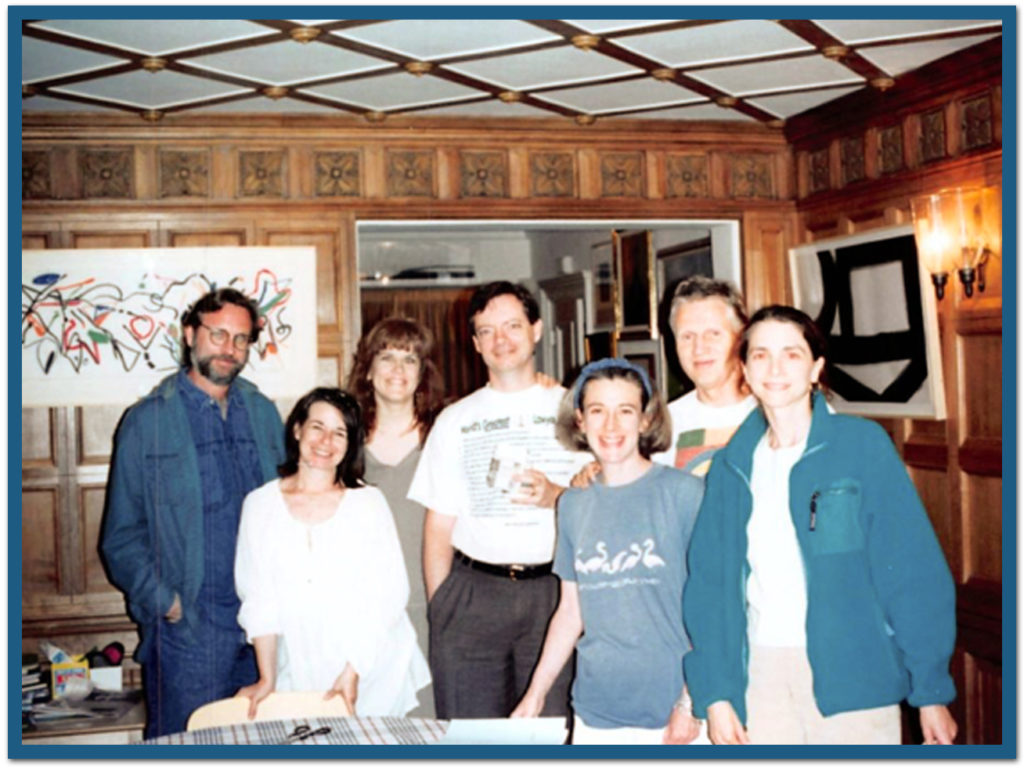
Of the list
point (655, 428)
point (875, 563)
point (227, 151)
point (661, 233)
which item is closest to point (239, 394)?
point (227, 151)

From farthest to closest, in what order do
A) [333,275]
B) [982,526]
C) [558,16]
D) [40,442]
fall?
[333,275]
[40,442]
[982,526]
[558,16]

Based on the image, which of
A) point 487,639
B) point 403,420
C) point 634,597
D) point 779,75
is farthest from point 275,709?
point 779,75

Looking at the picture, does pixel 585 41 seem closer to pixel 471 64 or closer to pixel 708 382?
pixel 471 64

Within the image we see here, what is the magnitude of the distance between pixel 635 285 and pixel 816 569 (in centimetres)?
145

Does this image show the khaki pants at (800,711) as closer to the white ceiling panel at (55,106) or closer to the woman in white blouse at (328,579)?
the woman in white blouse at (328,579)

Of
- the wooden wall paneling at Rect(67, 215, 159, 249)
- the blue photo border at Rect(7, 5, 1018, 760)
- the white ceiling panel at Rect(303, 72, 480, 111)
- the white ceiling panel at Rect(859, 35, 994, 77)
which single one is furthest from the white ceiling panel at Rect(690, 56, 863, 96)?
the wooden wall paneling at Rect(67, 215, 159, 249)

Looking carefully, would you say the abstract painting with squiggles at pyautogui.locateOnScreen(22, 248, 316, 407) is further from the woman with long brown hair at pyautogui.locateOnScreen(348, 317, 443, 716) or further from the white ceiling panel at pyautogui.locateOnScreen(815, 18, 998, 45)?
the white ceiling panel at pyautogui.locateOnScreen(815, 18, 998, 45)

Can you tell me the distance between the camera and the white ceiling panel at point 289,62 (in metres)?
2.76

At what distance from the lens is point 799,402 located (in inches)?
85.7

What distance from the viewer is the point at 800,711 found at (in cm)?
216

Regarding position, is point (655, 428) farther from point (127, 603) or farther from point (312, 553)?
point (127, 603)

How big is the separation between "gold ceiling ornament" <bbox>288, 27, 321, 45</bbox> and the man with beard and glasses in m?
0.80

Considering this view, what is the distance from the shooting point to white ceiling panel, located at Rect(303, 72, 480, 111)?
3.08 metres

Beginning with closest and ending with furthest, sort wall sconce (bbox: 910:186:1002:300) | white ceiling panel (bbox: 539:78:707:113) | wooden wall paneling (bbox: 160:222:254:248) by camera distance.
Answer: wall sconce (bbox: 910:186:1002:300) < white ceiling panel (bbox: 539:78:707:113) < wooden wall paneling (bbox: 160:222:254:248)
